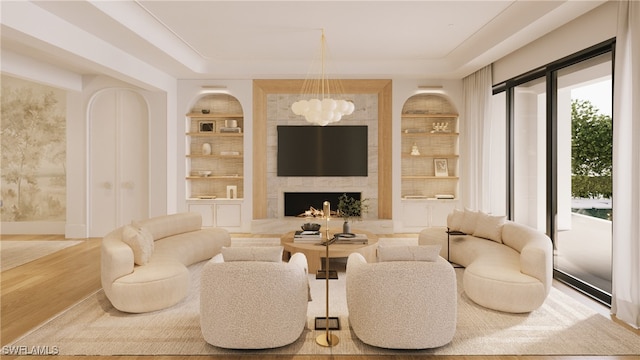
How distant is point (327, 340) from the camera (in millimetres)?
2982

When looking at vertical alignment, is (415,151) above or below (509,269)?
above

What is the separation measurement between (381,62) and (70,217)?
6411 mm

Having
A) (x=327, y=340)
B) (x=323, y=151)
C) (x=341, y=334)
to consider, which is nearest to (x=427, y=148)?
(x=323, y=151)


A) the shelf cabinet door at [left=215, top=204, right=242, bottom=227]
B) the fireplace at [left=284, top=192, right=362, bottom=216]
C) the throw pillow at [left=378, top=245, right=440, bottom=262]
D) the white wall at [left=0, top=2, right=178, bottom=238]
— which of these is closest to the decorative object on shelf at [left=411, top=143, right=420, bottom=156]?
the fireplace at [left=284, top=192, right=362, bottom=216]

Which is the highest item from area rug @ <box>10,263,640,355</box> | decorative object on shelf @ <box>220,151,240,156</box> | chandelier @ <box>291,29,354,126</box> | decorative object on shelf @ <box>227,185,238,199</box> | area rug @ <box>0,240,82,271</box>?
chandelier @ <box>291,29,354,126</box>

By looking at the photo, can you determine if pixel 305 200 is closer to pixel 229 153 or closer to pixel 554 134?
pixel 229 153

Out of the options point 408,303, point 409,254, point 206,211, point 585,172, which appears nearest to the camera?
point 408,303

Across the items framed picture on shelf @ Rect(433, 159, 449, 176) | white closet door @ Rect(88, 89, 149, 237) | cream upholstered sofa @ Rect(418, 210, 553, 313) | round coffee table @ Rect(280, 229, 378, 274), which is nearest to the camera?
cream upholstered sofa @ Rect(418, 210, 553, 313)

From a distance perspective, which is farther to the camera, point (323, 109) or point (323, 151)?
point (323, 151)

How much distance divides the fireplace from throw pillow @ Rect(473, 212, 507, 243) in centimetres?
303

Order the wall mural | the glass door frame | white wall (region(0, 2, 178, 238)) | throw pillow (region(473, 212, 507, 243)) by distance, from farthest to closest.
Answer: the wall mural
white wall (region(0, 2, 178, 238))
throw pillow (region(473, 212, 507, 243))
the glass door frame

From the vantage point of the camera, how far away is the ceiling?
14.7 ft

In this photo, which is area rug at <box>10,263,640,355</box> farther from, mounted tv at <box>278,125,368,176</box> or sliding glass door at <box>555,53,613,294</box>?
mounted tv at <box>278,125,368,176</box>

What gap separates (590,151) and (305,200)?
4.99 meters
